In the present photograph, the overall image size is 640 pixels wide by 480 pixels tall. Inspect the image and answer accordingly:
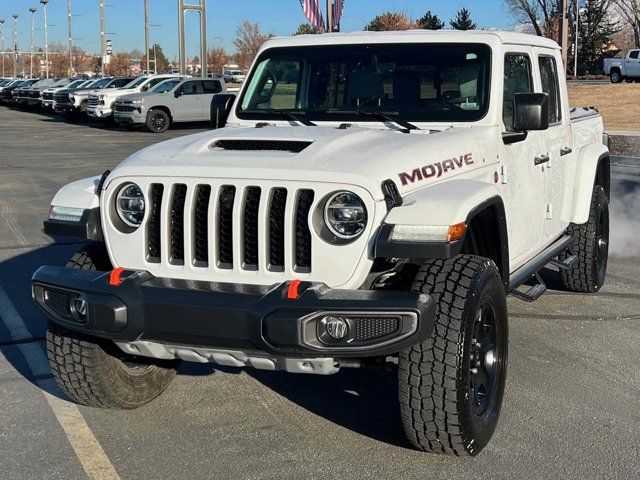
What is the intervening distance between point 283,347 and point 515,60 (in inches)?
113

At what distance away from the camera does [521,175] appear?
5.37 meters

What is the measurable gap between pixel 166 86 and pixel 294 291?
90.2 feet

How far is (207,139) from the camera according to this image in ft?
14.8

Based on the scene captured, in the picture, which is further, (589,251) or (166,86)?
(166,86)

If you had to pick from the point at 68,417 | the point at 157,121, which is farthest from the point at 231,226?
the point at 157,121

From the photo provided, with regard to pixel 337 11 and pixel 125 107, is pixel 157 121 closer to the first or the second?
pixel 125 107

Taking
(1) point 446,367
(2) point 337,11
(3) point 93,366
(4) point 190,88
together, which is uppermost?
(2) point 337,11

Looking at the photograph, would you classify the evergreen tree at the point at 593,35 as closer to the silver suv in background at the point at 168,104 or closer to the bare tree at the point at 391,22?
the bare tree at the point at 391,22

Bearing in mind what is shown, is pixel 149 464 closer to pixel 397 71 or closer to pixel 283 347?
pixel 283 347

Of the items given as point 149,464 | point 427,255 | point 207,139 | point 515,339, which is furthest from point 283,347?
point 515,339

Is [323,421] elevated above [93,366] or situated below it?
below

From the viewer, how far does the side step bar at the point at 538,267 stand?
5.27m

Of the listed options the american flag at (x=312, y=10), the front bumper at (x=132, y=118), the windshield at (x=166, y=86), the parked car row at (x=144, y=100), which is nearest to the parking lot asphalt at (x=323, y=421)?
the american flag at (x=312, y=10)

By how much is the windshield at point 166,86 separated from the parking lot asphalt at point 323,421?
24.1 metres
